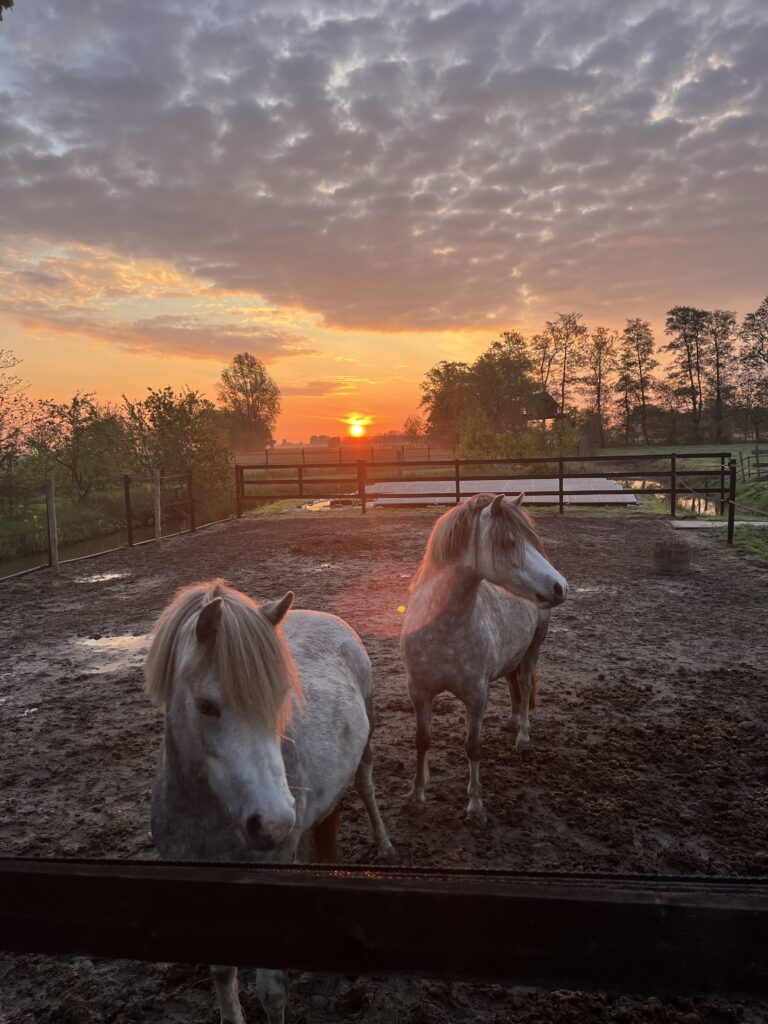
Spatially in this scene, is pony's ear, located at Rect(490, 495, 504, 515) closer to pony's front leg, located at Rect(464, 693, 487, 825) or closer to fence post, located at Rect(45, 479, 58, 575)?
pony's front leg, located at Rect(464, 693, 487, 825)

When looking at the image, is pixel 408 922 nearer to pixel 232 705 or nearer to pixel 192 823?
pixel 232 705

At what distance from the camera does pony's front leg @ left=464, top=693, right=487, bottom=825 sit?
3.46m

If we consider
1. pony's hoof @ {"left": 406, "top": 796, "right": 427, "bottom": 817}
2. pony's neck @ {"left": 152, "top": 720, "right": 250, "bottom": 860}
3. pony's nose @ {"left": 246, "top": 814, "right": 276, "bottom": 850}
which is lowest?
pony's hoof @ {"left": 406, "top": 796, "right": 427, "bottom": 817}

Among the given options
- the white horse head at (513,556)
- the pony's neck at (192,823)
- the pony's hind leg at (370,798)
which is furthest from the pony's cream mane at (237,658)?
the white horse head at (513,556)

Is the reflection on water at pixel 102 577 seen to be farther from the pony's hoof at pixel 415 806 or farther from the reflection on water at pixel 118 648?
the pony's hoof at pixel 415 806

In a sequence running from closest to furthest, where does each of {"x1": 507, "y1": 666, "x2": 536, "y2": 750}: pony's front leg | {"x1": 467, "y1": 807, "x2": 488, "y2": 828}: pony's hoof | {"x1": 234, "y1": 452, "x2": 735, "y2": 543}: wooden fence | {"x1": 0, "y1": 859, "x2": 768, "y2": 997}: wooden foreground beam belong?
1. {"x1": 0, "y1": 859, "x2": 768, "y2": 997}: wooden foreground beam
2. {"x1": 467, "y1": 807, "x2": 488, "y2": 828}: pony's hoof
3. {"x1": 507, "y1": 666, "x2": 536, "y2": 750}: pony's front leg
4. {"x1": 234, "y1": 452, "x2": 735, "y2": 543}: wooden fence

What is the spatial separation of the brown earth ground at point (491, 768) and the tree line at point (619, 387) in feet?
105

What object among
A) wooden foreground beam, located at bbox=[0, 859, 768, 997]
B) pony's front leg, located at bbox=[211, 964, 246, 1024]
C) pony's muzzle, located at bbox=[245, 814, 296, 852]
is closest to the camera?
wooden foreground beam, located at bbox=[0, 859, 768, 997]

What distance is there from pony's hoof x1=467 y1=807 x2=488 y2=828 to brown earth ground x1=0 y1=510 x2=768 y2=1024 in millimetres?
48

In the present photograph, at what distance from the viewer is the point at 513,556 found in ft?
11.3

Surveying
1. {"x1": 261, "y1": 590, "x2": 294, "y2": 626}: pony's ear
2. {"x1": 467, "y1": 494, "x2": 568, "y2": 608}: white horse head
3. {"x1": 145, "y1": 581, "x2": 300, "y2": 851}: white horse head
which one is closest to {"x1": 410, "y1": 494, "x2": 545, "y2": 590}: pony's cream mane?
{"x1": 467, "y1": 494, "x2": 568, "y2": 608}: white horse head

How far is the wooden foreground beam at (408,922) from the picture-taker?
917mm

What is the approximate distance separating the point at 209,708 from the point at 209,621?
266 millimetres

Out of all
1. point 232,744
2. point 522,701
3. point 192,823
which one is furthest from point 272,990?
point 522,701
